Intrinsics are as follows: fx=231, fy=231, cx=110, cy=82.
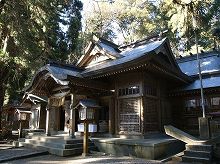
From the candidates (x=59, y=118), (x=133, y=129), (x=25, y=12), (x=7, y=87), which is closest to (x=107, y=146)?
(x=133, y=129)

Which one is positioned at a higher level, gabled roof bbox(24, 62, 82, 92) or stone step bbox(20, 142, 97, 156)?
gabled roof bbox(24, 62, 82, 92)

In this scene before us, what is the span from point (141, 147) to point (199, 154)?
2530 mm

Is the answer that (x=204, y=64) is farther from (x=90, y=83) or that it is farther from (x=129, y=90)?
(x=90, y=83)

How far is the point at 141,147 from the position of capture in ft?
35.0

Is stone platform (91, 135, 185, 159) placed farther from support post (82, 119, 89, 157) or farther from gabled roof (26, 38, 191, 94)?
gabled roof (26, 38, 191, 94)

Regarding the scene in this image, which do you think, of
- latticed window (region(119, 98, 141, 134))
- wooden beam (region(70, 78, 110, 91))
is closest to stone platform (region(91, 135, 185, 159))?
latticed window (region(119, 98, 141, 134))

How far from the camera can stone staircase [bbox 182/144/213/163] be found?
916cm

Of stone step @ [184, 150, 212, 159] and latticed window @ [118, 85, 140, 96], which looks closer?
stone step @ [184, 150, 212, 159]

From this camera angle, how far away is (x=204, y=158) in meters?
9.16

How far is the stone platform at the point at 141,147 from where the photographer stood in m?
10.4

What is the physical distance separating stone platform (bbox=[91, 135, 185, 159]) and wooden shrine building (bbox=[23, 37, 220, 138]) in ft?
4.10

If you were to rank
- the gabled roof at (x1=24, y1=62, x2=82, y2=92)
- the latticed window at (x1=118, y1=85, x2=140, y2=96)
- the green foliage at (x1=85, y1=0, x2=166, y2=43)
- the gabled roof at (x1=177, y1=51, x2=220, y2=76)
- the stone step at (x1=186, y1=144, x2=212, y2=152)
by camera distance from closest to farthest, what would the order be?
the stone step at (x1=186, y1=144, x2=212, y2=152), the gabled roof at (x1=24, y1=62, x2=82, y2=92), the latticed window at (x1=118, y1=85, x2=140, y2=96), the gabled roof at (x1=177, y1=51, x2=220, y2=76), the green foliage at (x1=85, y1=0, x2=166, y2=43)

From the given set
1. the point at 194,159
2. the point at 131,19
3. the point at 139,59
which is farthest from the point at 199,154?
the point at 131,19

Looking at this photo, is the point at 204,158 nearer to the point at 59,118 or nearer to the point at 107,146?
the point at 107,146
